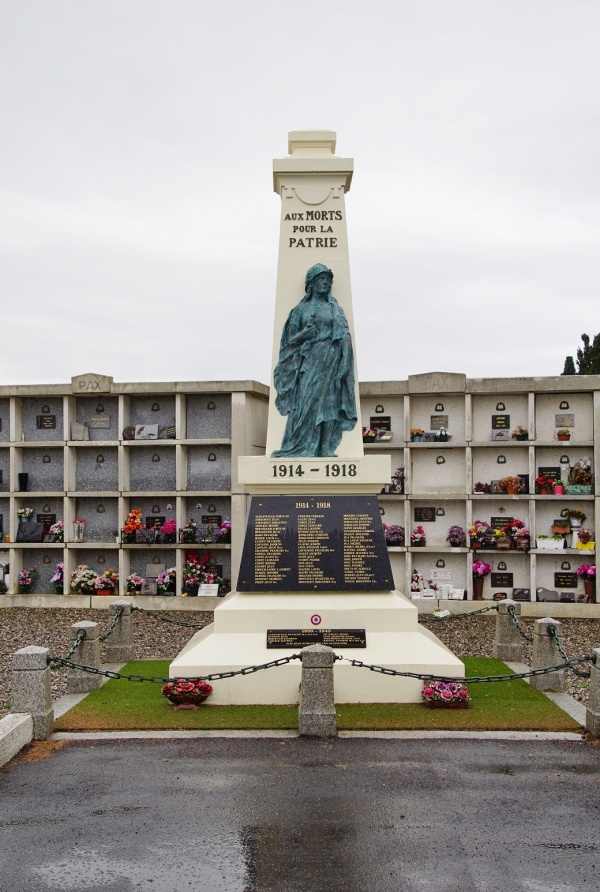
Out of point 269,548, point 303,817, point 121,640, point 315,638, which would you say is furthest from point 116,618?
point 303,817

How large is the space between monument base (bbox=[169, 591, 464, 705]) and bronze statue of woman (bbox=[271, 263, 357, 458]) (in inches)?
69.8

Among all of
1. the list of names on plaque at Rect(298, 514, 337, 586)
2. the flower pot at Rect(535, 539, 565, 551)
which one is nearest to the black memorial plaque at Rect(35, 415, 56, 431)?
the list of names on plaque at Rect(298, 514, 337, 586)

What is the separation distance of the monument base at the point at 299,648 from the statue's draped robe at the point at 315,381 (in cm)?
178

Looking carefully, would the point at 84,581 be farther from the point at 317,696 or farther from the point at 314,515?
the point at 317,696

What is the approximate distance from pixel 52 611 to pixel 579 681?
31.7ft

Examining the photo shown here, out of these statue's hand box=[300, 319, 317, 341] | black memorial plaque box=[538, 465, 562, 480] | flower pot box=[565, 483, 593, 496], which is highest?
statue's hand box=[300, 319, 317, 341]

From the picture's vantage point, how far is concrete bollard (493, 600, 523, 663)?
436 inches

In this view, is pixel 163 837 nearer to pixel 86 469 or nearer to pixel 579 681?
pixel 579 681

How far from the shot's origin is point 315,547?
373 inches

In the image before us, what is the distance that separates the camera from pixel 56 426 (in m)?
17.2

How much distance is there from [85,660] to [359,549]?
3.33 metres

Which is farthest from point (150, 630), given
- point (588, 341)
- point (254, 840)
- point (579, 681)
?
point (588, 341)

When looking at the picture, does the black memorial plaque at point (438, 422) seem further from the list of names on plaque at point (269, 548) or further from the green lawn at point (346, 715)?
the green lawn at point (346, 715)

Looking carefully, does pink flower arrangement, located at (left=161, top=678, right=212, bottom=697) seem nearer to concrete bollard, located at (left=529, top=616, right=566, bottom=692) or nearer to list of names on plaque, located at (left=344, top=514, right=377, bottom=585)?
list of names on plaque, located at (left=344, top=514, right=377, bottom=585)
